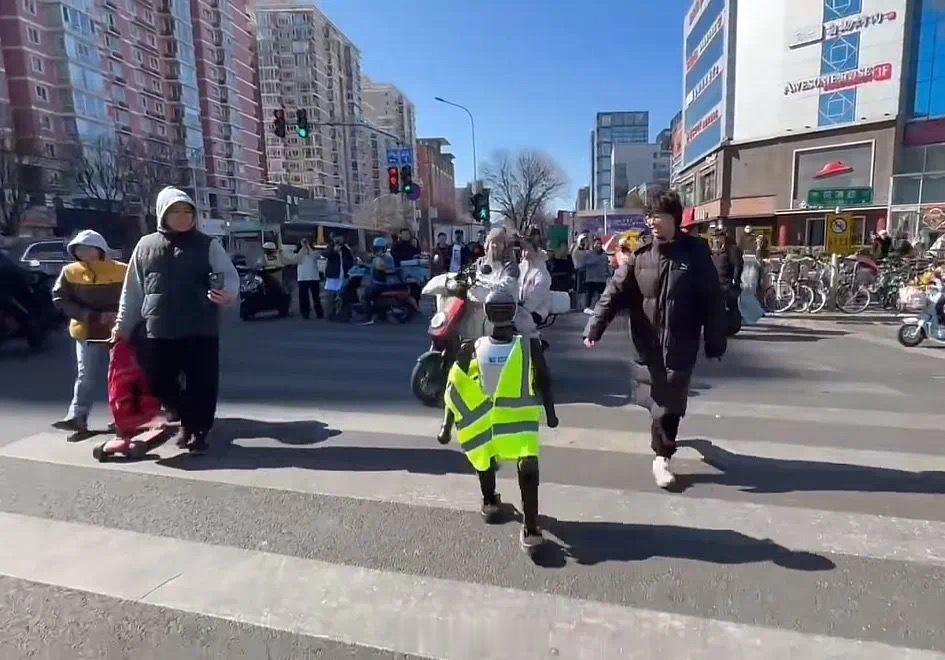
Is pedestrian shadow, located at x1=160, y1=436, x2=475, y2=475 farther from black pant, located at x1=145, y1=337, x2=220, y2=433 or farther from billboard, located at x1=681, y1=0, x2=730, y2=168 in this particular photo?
billboard, located at x1=681, y1=0, x2=730, y2=168

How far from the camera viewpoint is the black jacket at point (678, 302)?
3.52 metres

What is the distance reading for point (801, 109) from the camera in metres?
30.2

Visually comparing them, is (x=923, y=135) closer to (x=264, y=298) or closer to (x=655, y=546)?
(x=264, y=298)

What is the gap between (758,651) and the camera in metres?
2.19

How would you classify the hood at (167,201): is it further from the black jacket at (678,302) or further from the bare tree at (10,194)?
the bare tree at (10,194)

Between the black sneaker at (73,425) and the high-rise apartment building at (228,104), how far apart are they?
266 feet

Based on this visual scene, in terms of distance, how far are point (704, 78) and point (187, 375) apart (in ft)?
141

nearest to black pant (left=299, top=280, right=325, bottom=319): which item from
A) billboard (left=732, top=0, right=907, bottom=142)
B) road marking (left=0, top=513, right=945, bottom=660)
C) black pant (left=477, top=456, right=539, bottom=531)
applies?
road marking (left=0, top=513, right=945, bottom=660)

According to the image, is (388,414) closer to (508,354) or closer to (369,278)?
(508,354)

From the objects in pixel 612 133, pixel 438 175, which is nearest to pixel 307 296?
pixel 438 175

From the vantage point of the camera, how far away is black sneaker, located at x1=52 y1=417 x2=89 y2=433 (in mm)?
4811

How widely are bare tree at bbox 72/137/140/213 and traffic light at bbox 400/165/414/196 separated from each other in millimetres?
37802

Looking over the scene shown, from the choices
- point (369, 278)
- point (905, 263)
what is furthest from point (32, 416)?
point (905, 263)

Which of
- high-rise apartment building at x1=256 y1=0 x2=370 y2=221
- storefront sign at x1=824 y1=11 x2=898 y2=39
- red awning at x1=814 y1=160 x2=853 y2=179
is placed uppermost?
high-rise apartment building at x1=256 y1=0 x2=370 y2=221
